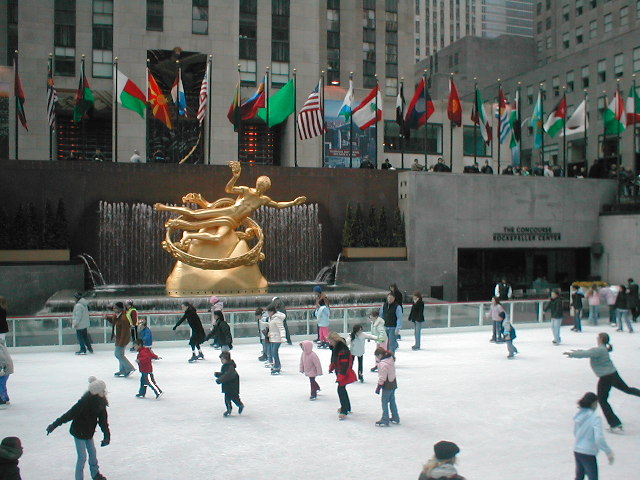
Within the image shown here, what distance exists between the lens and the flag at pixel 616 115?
93.4 feet

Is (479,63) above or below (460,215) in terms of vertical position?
above

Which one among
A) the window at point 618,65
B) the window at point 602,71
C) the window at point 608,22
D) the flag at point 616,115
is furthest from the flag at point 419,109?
the window at point 608,22

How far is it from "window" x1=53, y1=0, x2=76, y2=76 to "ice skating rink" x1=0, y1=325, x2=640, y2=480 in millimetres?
27249

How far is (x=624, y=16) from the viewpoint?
58.2 metres

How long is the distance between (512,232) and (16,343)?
19829 mm

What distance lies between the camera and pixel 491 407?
1049cm

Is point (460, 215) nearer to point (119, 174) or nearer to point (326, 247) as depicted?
point (326, 247)

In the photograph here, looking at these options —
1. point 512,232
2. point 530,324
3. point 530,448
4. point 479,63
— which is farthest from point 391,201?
point 479,63

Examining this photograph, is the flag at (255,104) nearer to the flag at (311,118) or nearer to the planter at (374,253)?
the flag at (311,118)

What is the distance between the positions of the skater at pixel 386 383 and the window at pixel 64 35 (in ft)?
112

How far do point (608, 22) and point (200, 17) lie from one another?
38.0 metres

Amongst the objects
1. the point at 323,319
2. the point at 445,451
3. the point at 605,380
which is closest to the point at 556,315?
the point at 323,319

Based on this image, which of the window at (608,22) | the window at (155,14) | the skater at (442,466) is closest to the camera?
the skater at (442,466)

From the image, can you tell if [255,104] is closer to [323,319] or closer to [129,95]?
[129,95]
